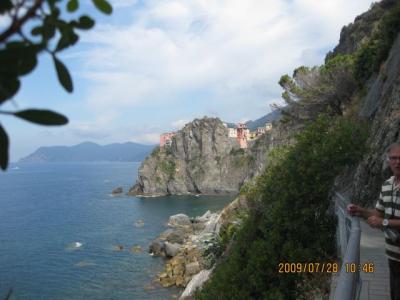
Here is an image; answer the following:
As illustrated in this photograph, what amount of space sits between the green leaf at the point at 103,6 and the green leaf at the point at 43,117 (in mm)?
309

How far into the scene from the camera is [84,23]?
104 centimetres

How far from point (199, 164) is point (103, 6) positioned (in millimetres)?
104750

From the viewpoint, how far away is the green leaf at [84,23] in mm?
1028

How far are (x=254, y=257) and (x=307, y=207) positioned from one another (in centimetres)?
185

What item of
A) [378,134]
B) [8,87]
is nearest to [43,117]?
[8,87]

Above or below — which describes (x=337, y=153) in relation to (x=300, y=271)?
above

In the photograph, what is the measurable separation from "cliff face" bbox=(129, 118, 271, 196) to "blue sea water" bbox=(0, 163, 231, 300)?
18.0 m

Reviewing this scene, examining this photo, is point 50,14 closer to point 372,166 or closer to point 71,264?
point 372,166

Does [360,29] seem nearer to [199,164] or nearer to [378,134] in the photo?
[378,134]

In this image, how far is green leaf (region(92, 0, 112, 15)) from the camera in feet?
3.52

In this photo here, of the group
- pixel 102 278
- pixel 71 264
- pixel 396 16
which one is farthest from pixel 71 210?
pixel 396 16

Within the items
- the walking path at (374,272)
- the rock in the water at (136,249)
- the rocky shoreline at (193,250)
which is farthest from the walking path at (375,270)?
the rock in the water at (136,249)

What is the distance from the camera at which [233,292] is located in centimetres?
1133
